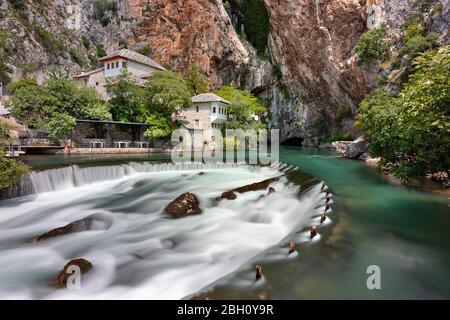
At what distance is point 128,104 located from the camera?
31312 millimetres

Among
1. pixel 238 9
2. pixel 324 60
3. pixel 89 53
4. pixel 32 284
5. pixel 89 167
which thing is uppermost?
pixel 238 9

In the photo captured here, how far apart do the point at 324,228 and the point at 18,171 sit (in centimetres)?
1174

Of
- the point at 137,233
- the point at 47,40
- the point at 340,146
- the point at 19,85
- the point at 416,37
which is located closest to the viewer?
the point at 137,233

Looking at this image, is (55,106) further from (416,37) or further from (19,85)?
Answer: (416,37)

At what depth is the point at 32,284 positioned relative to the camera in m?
6.38

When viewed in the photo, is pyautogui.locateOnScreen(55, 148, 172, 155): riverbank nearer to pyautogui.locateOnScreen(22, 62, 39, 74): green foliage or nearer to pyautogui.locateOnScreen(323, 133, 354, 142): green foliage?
pyautogui.locateOnScreen(22, 62, 39, 74): green foliage

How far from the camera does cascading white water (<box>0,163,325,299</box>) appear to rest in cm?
638

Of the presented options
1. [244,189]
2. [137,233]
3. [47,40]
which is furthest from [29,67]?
[137,233]

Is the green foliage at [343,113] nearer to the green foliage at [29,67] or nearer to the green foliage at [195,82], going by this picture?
the green foliage at [195,82]

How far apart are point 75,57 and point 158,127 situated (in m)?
26.8

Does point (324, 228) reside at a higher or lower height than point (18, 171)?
lower
